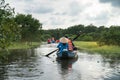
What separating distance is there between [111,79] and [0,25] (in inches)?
451

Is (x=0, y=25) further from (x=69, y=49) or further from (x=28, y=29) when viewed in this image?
(x=28, y=29)

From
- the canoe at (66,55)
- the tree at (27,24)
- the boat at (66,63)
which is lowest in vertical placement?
the boat at (66,63)

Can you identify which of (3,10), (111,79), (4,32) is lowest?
(111,79)

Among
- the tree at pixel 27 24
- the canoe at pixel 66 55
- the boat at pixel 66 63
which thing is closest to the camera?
the boat at pixel 66 63

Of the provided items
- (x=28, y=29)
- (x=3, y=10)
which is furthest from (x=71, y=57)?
(x=28, y=29)

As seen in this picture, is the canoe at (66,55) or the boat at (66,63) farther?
the canoe at (66,55)

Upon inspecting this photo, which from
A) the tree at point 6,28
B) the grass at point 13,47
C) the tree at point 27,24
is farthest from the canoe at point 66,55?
the tree at point 27,24

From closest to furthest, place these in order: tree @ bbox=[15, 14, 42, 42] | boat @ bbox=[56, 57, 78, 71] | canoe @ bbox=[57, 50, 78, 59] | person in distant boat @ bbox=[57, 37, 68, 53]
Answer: boat @ bbox=[56, 57, 78, 71] → canoe @ bbox=[57, 50, 78, 59] → person in distant boat @ bbox=[57, 37, 68, 53] → tree @ bbox=[15, 14, 42, 42]

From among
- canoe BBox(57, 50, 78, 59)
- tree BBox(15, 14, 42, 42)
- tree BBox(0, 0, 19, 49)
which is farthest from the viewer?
tree BBox(15, 14, 42, 42)

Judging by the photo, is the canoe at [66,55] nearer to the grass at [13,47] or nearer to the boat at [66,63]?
the boat at [66,63]

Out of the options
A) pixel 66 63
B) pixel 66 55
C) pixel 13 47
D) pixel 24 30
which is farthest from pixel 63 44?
pixel 24 30

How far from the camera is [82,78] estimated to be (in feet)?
88.8

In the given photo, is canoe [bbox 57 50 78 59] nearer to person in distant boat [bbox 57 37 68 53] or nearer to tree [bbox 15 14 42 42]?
person in distant boat [bbox 57 37 68 53]

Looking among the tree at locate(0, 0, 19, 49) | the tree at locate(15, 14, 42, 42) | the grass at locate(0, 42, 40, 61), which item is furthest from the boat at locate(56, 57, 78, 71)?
the tree at locate(15, 14, 42, 42)
